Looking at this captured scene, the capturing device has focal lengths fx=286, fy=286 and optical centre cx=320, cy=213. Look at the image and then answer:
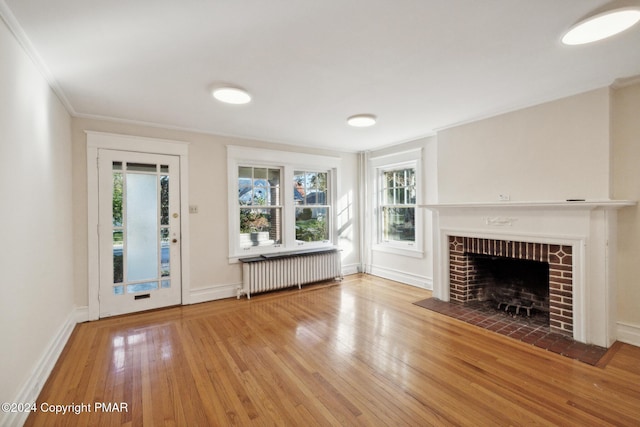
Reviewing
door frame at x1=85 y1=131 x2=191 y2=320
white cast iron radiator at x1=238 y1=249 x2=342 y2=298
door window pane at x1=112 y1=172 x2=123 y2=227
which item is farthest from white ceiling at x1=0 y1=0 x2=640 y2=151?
white cast iron radiator at x1=238 y1=249 x2=342 y2=298

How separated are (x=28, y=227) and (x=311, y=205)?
3.79 m

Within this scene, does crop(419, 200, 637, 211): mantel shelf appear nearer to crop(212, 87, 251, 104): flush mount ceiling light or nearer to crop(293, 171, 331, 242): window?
crop(293, 171, 331, 242): window

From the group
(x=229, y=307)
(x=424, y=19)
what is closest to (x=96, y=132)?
(x=229, y=307)

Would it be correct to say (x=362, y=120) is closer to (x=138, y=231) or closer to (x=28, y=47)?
(x=28, y=47)

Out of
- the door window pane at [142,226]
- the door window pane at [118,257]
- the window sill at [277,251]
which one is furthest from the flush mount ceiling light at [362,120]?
the door window pane at [118,257]

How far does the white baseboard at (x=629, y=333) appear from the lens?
269cm

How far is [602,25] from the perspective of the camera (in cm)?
183

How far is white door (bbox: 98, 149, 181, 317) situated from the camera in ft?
11.6

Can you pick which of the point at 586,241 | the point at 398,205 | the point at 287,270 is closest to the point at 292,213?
the point at 287,270

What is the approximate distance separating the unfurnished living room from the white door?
0.03m

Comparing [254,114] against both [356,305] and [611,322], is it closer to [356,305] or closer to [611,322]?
[356,305]

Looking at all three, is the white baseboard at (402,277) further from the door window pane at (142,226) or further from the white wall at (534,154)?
the door window pane at (142,226)

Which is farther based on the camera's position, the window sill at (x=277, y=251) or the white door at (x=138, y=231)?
the window sill at (x=277, y=251)

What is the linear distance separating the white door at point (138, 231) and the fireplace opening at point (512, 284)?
4126mm
